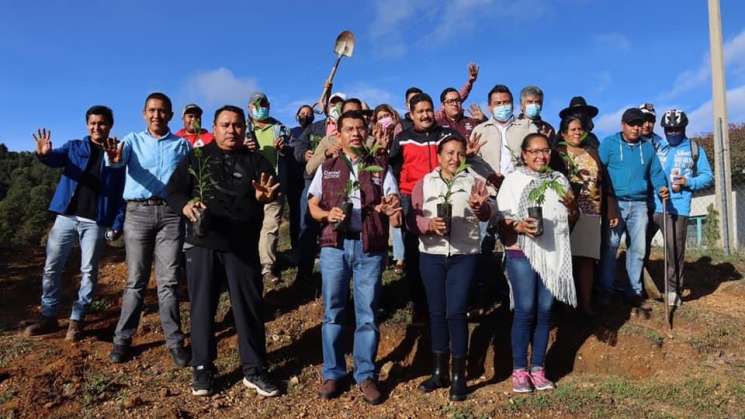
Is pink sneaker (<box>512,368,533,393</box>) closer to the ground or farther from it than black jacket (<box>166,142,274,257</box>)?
closer to the ground

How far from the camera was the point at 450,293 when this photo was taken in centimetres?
419

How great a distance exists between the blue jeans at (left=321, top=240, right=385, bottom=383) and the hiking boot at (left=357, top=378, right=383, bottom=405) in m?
0.04

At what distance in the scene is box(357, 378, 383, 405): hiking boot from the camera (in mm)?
4137

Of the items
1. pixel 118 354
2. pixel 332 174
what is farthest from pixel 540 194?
pixel 118 354

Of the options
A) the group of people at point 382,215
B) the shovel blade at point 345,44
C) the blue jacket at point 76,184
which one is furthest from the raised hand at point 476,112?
the blue jacket at point 76,184

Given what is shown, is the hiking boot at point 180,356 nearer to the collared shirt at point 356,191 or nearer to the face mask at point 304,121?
the collared shirt at point 356,191

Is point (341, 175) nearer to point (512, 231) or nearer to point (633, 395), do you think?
point (512, 231)

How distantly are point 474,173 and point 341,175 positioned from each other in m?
1.12

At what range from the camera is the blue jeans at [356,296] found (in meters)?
4.16

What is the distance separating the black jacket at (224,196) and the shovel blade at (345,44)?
380 cm

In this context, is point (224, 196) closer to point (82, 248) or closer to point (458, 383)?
point (82, 248)

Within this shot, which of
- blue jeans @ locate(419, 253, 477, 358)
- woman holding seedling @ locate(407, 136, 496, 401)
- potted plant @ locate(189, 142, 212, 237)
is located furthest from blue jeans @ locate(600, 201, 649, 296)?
potted plant @ locate(189, 142, 212, 237)

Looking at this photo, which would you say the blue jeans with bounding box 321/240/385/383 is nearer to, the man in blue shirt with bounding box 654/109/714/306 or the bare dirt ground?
the bare dirt ground

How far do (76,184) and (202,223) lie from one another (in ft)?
6.98
